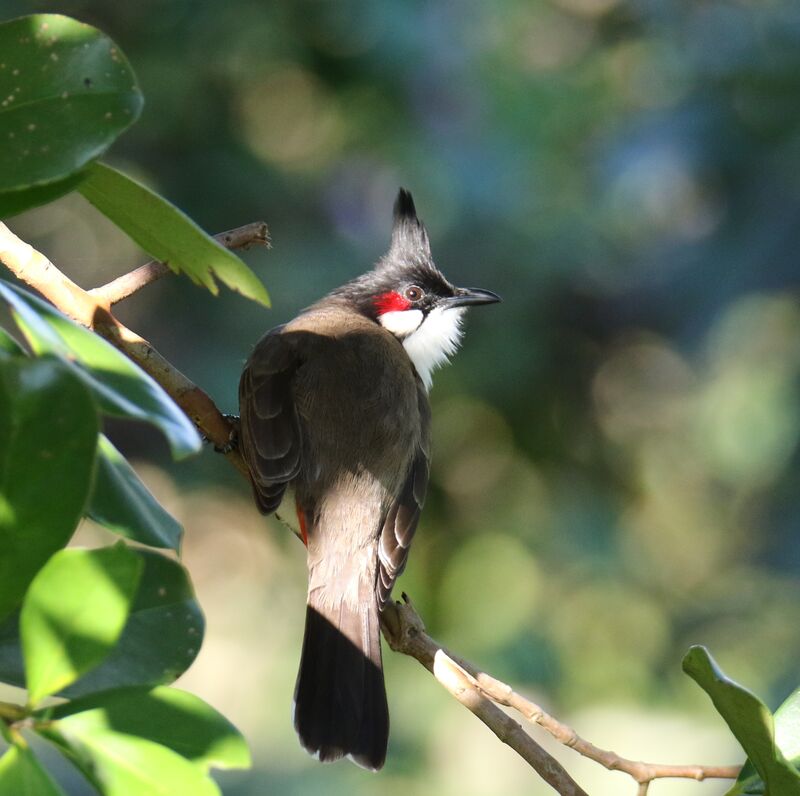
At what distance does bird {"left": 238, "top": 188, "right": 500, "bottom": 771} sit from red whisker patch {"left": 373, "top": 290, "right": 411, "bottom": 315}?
0.27 metres

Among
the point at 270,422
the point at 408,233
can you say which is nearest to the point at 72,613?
the point at 270,422

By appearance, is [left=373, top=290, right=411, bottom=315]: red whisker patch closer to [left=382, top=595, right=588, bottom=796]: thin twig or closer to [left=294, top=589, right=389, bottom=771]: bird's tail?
[left=294, top=589, right=389, bottom=771]: bird's tail

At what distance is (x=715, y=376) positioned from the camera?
5.64 metres

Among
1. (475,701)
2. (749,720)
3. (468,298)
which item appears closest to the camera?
(749,720)

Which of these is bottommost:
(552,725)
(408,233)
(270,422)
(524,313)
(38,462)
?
(524,313)

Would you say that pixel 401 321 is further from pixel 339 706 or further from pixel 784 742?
pixel 784 742

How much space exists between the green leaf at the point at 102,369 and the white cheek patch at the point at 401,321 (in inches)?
84.2

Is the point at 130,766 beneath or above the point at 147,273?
above

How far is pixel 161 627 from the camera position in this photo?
0.80m

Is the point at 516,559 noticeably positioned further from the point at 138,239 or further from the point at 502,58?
the point at 138,239

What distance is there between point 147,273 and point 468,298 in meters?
1.77

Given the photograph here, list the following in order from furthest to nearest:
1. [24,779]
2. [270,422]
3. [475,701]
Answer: [270,422] → [475,701] → [24,779]

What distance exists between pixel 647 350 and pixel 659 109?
3.89ft

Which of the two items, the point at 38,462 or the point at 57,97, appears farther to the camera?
the point at 57,97
